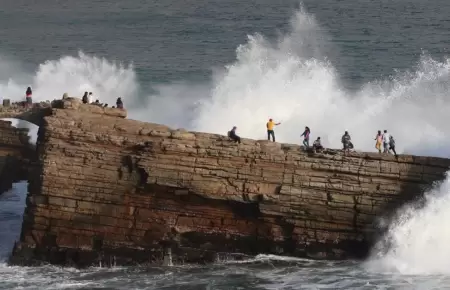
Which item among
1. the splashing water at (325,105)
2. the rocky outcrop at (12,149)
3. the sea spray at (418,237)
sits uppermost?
the splashing water at (325,105)

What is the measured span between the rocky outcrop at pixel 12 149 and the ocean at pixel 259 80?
1.48 m

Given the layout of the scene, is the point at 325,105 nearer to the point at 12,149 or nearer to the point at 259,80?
the point at 259,80

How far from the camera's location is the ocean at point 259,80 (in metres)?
27.2

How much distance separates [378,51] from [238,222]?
3591 centimetres

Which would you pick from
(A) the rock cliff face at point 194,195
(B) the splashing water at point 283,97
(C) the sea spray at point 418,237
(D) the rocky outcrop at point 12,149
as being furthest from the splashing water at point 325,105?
(D) the rocky outcrop at point 12,149

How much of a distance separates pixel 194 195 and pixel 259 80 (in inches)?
789

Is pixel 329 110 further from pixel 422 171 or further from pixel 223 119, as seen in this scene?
pixel 422 171

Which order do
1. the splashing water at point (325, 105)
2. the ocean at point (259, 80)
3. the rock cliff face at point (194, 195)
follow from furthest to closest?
the splashing water at point (325, 105), the rock cliff face at point (194, 195), the ocean at point (259, 80)

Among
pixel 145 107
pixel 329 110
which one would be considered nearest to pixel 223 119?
pixel 329 110

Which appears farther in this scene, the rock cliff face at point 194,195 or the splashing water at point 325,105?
the splashing water at point 325,105

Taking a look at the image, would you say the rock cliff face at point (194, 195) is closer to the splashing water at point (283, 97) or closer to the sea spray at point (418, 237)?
the sea spray at point (418, 237)

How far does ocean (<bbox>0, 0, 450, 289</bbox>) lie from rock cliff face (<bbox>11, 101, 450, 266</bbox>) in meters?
0.63

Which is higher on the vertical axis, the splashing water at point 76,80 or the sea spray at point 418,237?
the splashing water at point 76,80

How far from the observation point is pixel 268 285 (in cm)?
2597
